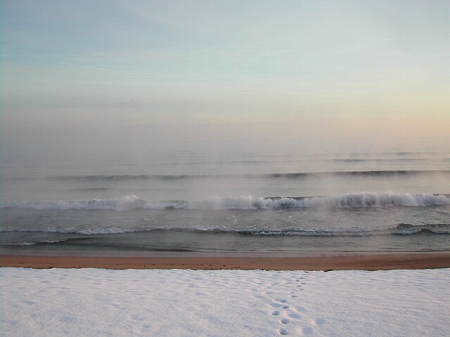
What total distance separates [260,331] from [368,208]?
1413 cm

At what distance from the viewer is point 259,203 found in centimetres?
1748

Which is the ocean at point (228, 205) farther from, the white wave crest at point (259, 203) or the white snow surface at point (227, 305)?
the white snow surface at point (227, 305)

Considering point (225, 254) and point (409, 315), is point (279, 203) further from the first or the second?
point (409, 315)

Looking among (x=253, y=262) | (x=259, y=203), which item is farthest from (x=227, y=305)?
(x=259, y=203)

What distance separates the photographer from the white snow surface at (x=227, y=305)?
3.95 metres

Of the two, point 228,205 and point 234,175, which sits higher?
point 234,175

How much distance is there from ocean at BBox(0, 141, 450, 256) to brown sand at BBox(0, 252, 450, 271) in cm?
59

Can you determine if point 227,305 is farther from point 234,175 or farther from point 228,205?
point 234,175

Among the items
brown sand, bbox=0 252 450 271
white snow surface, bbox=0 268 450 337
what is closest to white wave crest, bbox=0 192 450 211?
brown sand, bbox=0 252 450 271

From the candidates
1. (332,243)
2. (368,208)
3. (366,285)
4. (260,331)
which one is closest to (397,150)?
(368,208)

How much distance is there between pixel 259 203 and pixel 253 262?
8292 millimetres

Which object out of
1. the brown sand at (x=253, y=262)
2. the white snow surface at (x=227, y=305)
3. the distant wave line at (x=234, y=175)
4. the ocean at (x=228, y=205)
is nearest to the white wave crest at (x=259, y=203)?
the ocean at (x=228, y=205)

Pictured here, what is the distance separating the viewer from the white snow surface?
13.0ft

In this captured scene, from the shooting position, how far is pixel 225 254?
1013cm
